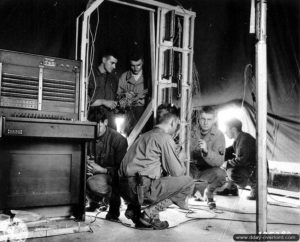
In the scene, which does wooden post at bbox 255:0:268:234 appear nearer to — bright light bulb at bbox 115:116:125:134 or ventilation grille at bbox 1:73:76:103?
ventilation grille at bbox 1:73:76:103

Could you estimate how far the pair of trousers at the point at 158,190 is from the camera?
3.60 m

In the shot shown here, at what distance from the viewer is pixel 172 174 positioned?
3.67 m

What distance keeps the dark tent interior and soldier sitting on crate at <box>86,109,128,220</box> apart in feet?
3.54

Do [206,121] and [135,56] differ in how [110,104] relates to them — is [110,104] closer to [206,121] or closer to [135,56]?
[135,56]

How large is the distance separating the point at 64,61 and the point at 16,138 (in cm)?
103

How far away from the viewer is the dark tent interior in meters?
4.64

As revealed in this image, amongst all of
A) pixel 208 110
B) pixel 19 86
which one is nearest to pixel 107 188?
pixel 19 86

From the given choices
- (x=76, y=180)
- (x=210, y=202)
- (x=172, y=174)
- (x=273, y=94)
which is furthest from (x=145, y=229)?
(x=273, y=94)

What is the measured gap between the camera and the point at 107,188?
4.27 metres

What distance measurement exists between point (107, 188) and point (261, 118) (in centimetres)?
227

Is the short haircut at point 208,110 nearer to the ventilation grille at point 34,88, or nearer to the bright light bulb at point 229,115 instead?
the bright light bulb at point 229,115

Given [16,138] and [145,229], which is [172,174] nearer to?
[145,229]

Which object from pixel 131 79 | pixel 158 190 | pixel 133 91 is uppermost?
pixel 131 79

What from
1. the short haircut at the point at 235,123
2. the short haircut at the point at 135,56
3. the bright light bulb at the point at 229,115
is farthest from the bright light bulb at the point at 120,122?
the short haircut at the point at 235,123
